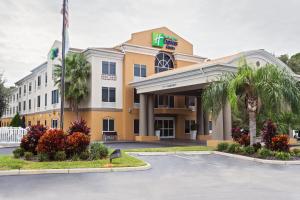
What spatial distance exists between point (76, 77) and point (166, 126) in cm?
1161

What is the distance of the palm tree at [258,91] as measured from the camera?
1672cm

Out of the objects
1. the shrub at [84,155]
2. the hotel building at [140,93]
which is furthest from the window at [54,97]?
the shrub at [84,155]

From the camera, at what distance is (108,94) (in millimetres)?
32531

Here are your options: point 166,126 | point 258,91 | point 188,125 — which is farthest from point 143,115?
point 258,91

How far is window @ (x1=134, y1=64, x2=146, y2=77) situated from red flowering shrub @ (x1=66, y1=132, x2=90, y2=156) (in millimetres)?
20132

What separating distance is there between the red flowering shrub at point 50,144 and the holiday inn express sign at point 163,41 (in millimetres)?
22713

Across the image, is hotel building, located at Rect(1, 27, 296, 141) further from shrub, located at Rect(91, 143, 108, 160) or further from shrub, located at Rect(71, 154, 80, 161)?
shrub, located at Rect(71, 154, 80, 161)

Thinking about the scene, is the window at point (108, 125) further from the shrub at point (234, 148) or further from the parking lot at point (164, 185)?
the parking lot at point (164, 185)

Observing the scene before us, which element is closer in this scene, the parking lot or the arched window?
the parking lot

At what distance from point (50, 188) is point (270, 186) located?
20.2 ft

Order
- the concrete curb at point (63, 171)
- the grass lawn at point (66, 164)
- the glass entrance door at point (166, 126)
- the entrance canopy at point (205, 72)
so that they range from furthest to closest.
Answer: the glass entrance door at point (166, 126), the entrance canopy at point (205, 72), the grass lawn at point (66, 164), the concrete curb at point (63, 171)

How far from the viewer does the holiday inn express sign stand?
115ft

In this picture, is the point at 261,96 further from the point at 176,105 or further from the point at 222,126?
the point at 176,105

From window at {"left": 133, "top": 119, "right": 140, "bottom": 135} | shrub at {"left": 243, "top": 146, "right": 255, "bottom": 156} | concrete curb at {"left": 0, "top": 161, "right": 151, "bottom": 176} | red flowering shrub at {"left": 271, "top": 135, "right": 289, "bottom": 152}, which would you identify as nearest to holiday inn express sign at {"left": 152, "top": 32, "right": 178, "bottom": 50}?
window at {"left": 133, "top": 119, "right": 140, "bottom": 135}
